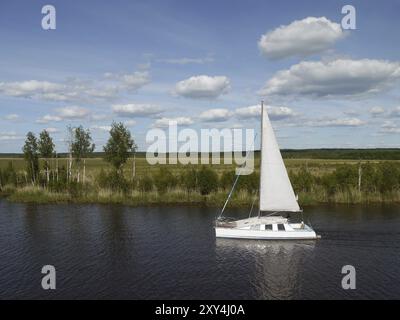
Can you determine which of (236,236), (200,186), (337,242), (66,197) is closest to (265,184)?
(236,236)

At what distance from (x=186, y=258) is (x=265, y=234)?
9974mm

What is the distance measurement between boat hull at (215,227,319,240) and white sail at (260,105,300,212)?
3.27m

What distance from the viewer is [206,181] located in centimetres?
7125

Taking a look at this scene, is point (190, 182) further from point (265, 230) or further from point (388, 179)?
point (388, 179)

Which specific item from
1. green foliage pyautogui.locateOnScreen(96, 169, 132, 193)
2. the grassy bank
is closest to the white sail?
the grassy bank

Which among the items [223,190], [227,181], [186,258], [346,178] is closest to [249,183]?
[227,181]

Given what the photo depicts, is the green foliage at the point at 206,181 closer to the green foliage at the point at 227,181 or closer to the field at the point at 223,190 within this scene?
the field at the point at 223,190

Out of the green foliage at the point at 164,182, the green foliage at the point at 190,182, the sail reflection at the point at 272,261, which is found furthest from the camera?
the green foliage at the point at 164,182

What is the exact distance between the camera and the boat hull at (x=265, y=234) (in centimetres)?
4416

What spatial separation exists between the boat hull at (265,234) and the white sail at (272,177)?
3.27 m

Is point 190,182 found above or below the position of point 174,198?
above

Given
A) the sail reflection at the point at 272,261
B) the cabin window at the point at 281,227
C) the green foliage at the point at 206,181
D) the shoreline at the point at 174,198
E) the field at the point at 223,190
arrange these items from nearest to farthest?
the sail reflection at the point at 272,261 → the cabin window at the point at 281,227 → the shoreline at the point at 174,198 → the field at the point at 223,190 → the green foliage at the point at 206,181

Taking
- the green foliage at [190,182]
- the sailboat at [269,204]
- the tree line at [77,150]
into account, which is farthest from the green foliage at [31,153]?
the sailboat at [269,204]
